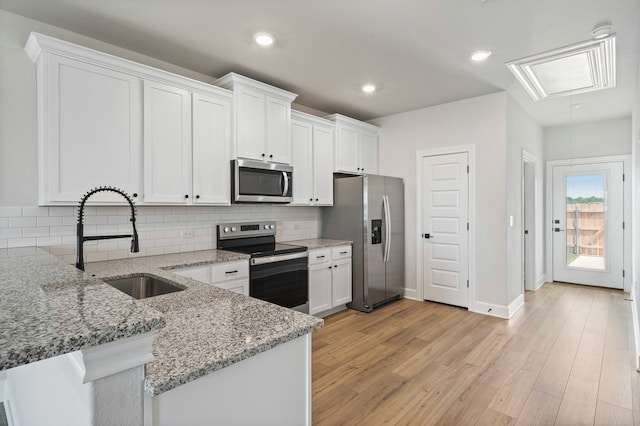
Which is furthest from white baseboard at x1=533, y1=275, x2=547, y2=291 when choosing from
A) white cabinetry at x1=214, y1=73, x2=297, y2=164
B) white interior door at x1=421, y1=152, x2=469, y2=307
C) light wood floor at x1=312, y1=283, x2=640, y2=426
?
white cabinetry at x1=214, y1=73, x2=297, y2=164

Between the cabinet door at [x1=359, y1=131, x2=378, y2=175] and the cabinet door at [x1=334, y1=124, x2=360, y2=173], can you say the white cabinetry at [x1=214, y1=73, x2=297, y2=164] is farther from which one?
the cabinet door at [x1=359, y1=131, x2=378, y2=175]

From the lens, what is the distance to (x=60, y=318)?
2.18ft

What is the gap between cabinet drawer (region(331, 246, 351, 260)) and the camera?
4051 millimetres

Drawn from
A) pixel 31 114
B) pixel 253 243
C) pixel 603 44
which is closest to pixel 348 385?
pixel 253 243

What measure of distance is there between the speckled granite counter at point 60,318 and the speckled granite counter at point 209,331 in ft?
0.58

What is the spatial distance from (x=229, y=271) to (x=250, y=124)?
4.82 feet

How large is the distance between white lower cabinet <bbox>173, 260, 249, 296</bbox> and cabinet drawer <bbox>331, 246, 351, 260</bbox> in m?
1.31

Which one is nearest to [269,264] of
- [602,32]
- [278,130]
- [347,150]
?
[278,130]

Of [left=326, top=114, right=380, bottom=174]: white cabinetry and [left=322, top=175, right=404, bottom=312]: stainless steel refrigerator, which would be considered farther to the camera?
[left=326, top=114, right=380, bottom=174]: white cabinetry

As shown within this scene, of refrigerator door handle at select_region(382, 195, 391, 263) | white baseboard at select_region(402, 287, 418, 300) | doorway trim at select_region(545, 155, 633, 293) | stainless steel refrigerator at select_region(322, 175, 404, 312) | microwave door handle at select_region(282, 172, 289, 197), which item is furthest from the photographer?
doorway trim at select_region(545, 155, 633, 293)

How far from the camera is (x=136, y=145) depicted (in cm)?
260

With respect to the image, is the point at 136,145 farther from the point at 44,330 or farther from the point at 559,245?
the point at 559,245

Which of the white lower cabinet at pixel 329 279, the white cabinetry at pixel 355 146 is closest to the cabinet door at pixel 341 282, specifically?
the white lower cabinet at pixel 329 279

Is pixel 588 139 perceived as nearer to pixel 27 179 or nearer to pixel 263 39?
pixel 263 39
